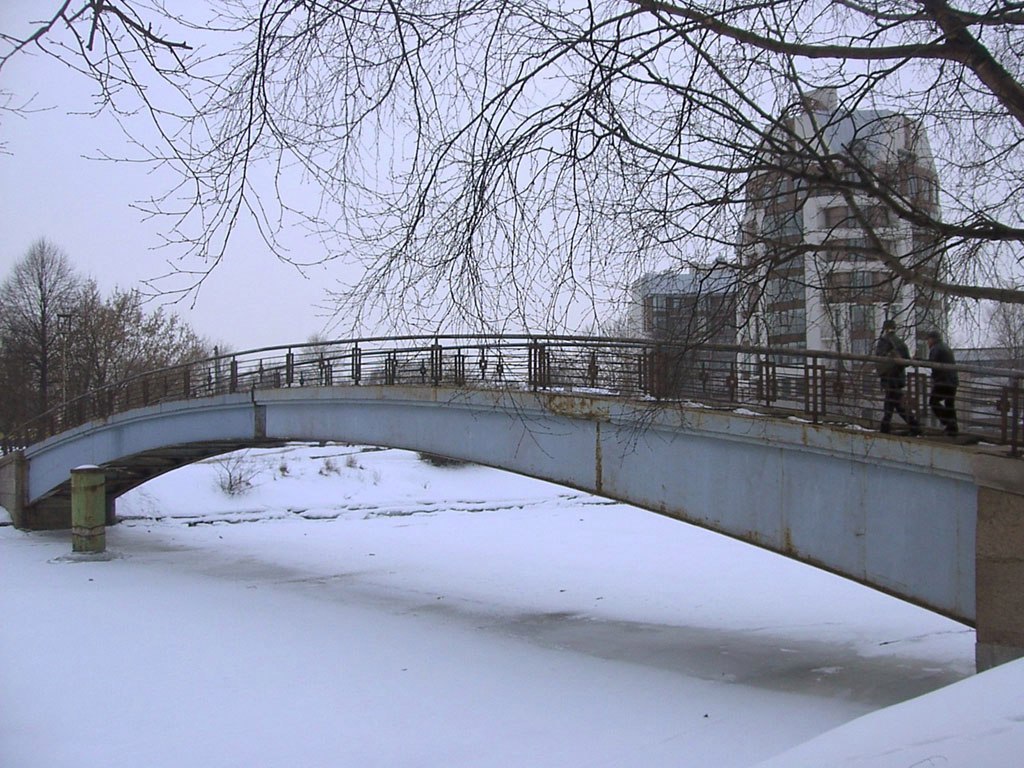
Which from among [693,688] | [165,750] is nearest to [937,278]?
[693,688]

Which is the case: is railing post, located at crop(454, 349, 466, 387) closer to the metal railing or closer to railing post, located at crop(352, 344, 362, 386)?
the metal railing

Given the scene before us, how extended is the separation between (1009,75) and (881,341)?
2.87 meters

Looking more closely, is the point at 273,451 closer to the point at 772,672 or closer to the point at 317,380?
the point at 317,380

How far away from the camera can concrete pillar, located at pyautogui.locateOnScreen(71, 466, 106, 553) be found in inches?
775

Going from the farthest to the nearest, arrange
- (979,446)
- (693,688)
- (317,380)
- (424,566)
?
(424,566) < (317,380) < (693,688) < (979,446)

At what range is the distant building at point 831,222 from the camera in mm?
7020

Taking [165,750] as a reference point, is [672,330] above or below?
above

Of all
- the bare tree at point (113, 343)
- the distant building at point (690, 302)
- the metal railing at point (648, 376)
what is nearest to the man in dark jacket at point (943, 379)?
the metal railing at point (648, 376)

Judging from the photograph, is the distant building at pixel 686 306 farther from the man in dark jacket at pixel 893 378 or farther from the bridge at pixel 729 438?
the man in dark jacket at pixel 893 378

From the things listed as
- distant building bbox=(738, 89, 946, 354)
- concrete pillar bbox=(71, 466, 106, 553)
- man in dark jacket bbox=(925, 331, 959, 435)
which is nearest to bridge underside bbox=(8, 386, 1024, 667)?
man in dark jacket bbox=(925, 331, 959, 435)

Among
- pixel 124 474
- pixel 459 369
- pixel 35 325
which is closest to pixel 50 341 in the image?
pixel 35 325

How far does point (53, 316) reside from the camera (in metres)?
32.6

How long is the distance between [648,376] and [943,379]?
3.77m

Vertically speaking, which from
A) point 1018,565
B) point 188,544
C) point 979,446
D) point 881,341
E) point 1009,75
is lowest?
point 188,544
